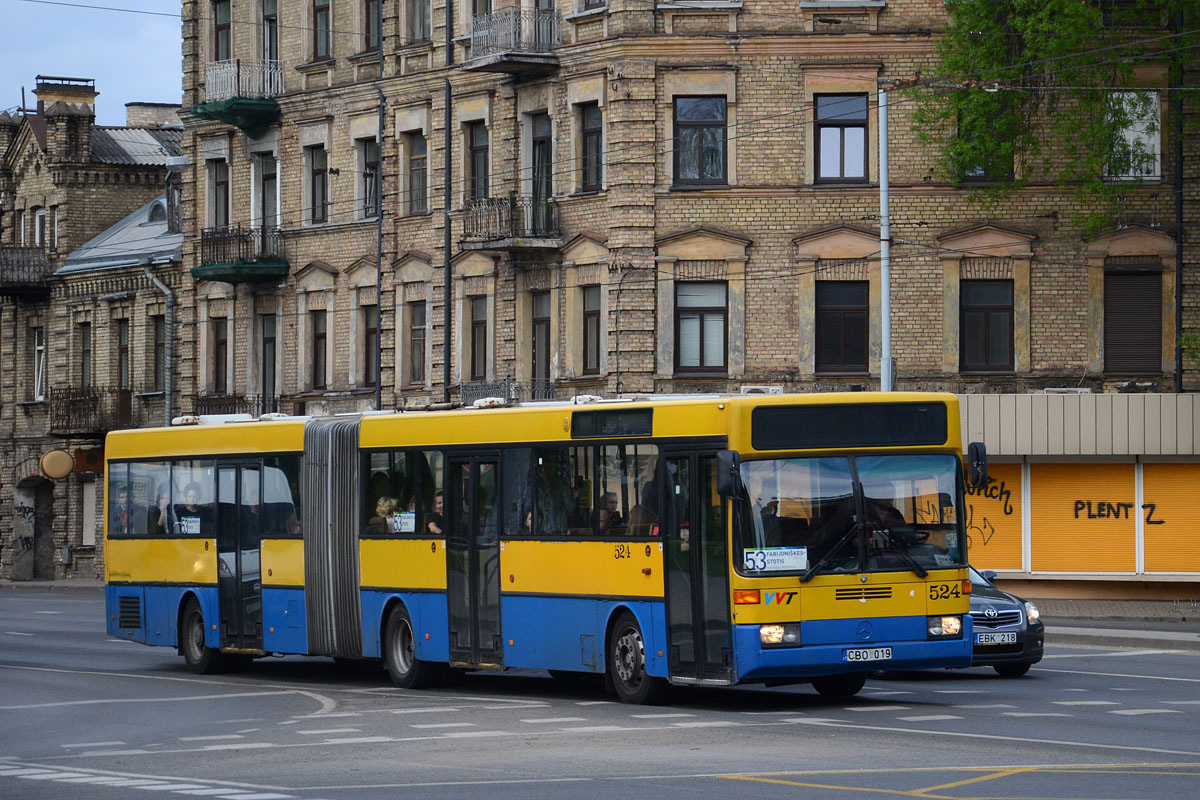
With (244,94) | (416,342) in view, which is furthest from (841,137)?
(244,94)

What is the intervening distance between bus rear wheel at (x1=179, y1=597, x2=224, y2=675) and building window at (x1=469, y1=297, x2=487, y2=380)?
1624 cm

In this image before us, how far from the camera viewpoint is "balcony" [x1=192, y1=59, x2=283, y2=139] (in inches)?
1855

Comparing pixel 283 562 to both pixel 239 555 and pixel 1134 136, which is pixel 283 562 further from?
pixel 1134 136

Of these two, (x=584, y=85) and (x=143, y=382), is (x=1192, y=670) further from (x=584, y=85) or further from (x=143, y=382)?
(x=143, y=382)

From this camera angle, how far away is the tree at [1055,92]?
3566 centimetres

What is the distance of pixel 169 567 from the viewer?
87.9 feet

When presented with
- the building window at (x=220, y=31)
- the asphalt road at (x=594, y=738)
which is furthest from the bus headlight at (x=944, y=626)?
the building window at (x=220, y=31)

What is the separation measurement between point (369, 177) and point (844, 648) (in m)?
29.0

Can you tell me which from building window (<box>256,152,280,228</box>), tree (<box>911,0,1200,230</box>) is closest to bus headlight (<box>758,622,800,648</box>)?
tree (<box>911,0,1200,230</box>)

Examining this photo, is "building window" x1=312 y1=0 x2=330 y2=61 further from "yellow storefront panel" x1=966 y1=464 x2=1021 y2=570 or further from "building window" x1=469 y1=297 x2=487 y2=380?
"yellow storefront panel" x1=966 y1=464 x2=1021 y2=570

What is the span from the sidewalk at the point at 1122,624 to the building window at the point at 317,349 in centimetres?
1714

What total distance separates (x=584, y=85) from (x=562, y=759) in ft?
84.2

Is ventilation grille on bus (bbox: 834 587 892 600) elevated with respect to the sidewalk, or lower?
elevated

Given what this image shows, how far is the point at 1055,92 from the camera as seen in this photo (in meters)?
36.3
